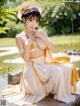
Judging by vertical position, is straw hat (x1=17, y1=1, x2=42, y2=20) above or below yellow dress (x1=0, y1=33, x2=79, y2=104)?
above

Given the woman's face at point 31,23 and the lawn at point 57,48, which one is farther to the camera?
the lawn at point 57,48

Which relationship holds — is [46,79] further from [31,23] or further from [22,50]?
[31,23]

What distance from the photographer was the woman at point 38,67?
4215mm

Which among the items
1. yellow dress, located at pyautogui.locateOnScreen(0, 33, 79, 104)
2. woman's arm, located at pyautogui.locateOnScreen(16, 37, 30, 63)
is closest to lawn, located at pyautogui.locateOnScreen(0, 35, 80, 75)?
yellow dress, located at pyautogui.locateOnScreen(0, 33, 79, 104)

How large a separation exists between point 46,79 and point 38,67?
217 millimetres

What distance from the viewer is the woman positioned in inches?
166

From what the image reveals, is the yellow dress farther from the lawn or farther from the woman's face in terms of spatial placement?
the lawn

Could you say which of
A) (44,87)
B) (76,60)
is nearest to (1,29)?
(44,87)

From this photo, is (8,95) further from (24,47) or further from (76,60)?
(76,60)

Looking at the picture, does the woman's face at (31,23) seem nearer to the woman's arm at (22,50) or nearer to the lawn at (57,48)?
the woman's arm at (22,50)

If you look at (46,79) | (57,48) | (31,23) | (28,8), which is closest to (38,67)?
(46,79)

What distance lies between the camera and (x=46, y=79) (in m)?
4.25

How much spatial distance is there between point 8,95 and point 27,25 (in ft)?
3.73

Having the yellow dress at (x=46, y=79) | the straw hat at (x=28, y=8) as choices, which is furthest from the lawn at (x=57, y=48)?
the straw hat at (x=28, y=8)
